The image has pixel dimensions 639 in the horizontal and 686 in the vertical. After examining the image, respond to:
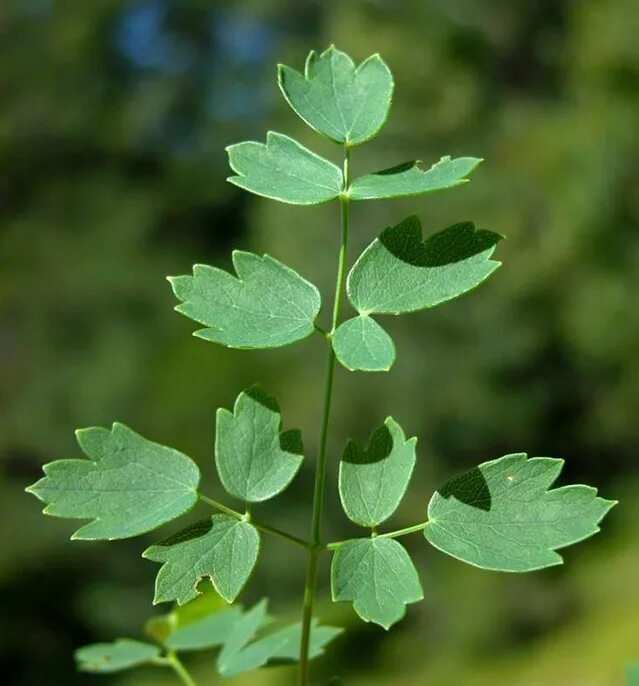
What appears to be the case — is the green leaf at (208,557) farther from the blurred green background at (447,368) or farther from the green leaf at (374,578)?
the blurred green background at (447,368)

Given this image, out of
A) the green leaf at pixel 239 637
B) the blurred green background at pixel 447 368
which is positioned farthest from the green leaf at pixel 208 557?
the blurred green background at pixel 447 368

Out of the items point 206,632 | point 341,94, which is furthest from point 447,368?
point 341,94

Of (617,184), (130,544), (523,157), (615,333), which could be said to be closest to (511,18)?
(523,157)

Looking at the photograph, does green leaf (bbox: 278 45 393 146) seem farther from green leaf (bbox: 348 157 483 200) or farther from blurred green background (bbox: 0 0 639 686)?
blurred green background (bbox: 0 0 639 686)

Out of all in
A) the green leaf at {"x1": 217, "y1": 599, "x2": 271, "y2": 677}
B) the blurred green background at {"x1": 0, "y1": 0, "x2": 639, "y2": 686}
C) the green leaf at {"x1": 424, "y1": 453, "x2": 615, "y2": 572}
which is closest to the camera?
the green leaf at {"x1": 424, "y1": 453, "x2": 615, "y2": 572}

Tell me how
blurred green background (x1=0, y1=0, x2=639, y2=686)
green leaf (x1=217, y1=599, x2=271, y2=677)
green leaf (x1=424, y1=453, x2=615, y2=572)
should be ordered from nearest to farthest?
green leaf (x1=424, y1=453, x2=615, y2=572)
green leaf (x1=217, y1=599, x2=271, y2=677)
blurred green background (x1=0, y1=0, x2=639, y2=686)

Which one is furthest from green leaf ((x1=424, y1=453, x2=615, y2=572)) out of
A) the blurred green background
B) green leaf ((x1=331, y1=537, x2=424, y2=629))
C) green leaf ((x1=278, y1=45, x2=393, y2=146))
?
the blurred green background
